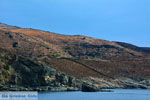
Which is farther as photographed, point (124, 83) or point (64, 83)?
point (124, 83)

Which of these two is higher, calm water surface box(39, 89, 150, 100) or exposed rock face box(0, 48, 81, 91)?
exposed rock face box(0, 48, 81, 91)

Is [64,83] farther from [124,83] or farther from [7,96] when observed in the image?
[7,96]

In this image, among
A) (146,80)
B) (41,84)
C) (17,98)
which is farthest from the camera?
(146,80)

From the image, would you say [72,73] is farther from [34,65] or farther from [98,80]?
[34,65]

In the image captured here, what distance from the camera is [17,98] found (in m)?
39.0

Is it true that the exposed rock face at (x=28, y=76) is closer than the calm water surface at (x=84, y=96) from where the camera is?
No

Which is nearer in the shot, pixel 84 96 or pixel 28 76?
pixel 84 96

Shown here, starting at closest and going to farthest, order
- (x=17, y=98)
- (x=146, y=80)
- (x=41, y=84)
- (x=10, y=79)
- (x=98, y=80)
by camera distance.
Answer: (x=17, y=98) < (x=10, y=79) < (x=41, y=84) < (x=98, y=80) < (x=146, y=80)

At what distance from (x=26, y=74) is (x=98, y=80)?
59405 millimetres

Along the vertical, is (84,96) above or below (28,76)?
below

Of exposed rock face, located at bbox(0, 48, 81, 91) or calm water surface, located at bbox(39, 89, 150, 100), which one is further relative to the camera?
exposed rock face, located at bbox(0, 48, 81, 91)

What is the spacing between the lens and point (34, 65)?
12775 centimetres

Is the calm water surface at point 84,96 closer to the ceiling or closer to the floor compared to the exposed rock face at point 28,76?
closer to the floor

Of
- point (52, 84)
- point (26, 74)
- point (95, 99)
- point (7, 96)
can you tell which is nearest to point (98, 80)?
point (52, 84)
